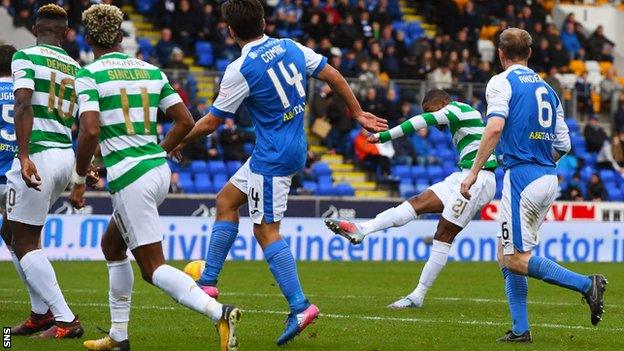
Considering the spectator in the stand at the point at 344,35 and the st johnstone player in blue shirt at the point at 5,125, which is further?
the spectator in the stand at the point at 344,35

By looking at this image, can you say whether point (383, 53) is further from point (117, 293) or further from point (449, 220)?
point (117, 293)

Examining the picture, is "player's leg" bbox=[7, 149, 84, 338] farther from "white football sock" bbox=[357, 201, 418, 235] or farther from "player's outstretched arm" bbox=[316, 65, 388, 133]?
"white football sock" bbox=[357, 201, 418, 235]

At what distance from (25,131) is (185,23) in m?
18.9

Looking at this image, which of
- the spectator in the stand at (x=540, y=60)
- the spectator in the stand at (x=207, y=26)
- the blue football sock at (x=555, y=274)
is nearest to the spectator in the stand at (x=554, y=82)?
the spectator in the stand at (x=540, y=60)

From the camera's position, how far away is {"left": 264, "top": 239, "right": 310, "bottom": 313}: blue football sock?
9.80m

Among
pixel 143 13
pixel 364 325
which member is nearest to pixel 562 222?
pixel 143 13

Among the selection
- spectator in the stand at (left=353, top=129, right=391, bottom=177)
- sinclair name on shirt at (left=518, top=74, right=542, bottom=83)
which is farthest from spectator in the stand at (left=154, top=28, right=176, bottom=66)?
sinclair name on shirt at (left=518, top=74, right=542, bottom=83)

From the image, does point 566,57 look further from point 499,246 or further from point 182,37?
point 499,246

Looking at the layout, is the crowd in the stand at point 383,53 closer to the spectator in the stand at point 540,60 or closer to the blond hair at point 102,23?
the spectator in the stand at point 540,60

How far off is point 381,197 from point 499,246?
1554 cm

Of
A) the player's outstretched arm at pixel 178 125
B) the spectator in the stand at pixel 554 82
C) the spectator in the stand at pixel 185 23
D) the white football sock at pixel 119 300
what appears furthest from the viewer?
the spectator in the stand at pixel 554 82

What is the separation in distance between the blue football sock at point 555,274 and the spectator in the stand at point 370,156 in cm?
1745

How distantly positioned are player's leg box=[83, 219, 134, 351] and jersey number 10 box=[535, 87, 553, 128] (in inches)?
137

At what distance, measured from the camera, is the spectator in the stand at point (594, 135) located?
30.6 m
